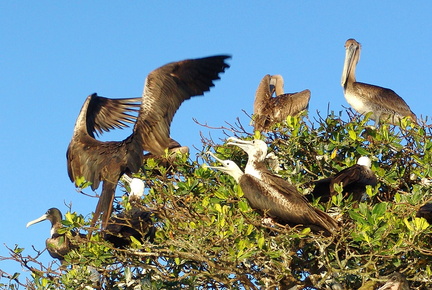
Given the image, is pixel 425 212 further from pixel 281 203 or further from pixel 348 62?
pixel 348 62

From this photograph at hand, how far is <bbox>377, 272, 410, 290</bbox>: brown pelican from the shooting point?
6.50 metres

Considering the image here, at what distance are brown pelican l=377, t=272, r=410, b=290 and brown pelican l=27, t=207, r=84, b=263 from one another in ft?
8.81

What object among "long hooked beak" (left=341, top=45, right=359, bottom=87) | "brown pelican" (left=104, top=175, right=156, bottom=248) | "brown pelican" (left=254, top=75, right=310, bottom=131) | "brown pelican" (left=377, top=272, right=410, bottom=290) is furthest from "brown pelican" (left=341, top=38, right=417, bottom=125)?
"brown pelican" (left=377, top=272, right=410, bottom=290)

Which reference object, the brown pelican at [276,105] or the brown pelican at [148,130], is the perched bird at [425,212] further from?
the brown pelican at [276,105]

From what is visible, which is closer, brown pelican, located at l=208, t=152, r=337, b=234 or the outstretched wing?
brown pelican, located at l=208, t=152, r=337, b=234

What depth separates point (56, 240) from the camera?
9828mm

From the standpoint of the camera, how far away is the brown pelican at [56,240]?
875cm

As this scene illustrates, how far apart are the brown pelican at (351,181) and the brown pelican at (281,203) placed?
0.32 m

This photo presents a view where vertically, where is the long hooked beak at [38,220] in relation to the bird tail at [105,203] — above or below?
above

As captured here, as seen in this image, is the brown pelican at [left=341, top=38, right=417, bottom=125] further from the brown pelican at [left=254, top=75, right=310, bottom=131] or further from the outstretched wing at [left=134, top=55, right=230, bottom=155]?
the outstretched wing at [left=134, top=55, right=230, bottom=155]

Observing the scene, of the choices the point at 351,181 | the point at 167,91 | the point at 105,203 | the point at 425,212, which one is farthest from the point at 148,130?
the point at 425,212

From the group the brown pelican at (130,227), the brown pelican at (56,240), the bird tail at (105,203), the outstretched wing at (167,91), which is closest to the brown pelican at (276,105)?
the outstretched wing at (167,91)

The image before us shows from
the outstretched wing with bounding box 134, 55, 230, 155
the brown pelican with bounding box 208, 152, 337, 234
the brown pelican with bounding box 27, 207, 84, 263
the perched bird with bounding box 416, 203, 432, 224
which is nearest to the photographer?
the perched bird with bounding box 416, 203, 432, 224

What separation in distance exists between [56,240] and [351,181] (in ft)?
12.1
